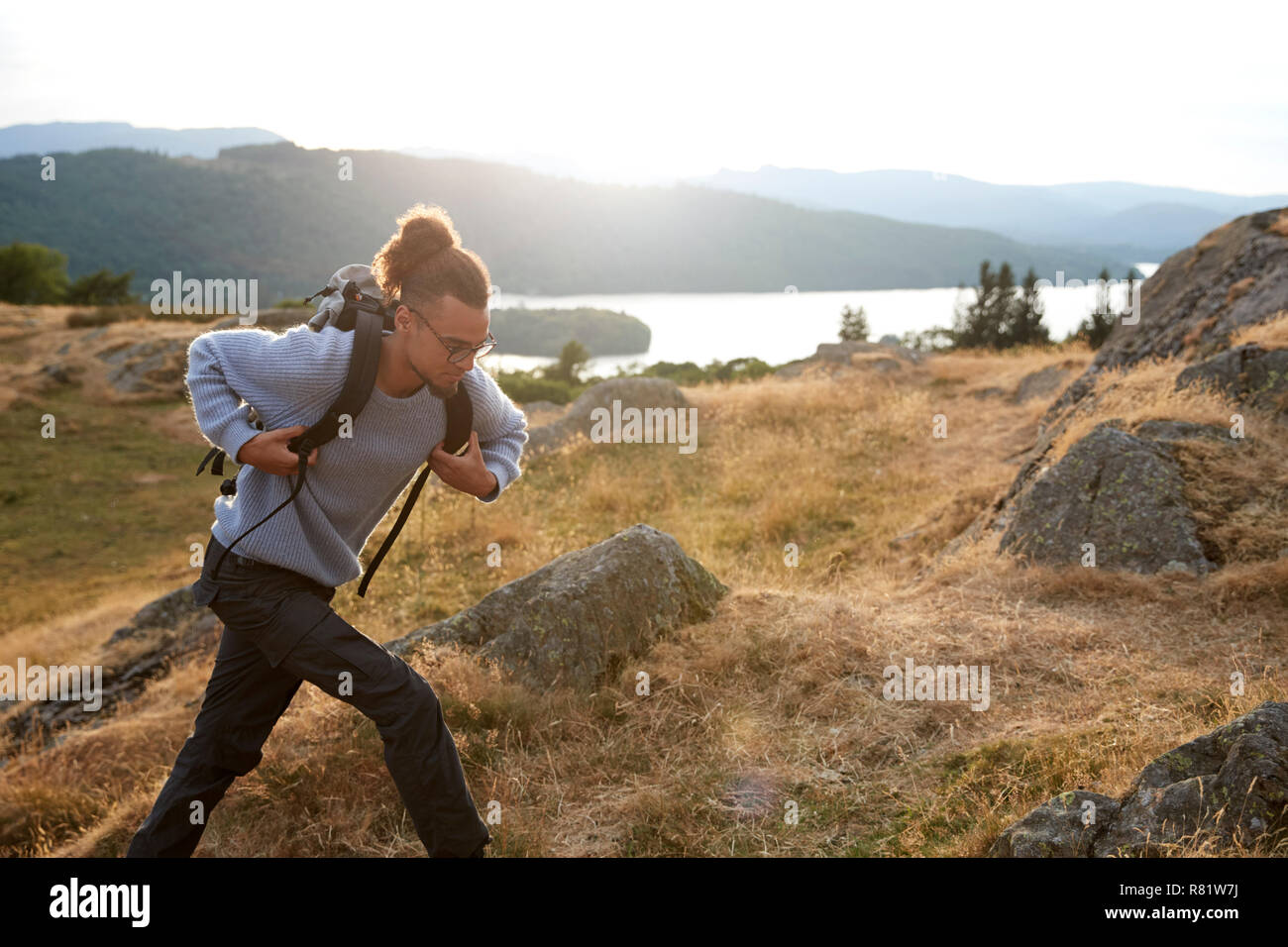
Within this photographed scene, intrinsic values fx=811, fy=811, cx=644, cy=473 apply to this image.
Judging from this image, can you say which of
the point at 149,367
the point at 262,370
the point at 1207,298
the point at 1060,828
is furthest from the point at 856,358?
the point at 149,367

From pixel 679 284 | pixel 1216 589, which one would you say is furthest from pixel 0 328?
pixel 679 284

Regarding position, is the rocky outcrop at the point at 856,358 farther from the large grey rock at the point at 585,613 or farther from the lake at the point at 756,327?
the large grey rock at the point at 585,613

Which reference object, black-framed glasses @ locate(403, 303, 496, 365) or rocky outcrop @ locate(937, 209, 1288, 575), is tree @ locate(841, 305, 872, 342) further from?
black-framed glasses @ locate(403, 303, 496, 365)

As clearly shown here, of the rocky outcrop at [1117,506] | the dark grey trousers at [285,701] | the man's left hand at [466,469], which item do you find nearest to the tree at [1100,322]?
the rocky outcrop at [1117,506]

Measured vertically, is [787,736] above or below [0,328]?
below

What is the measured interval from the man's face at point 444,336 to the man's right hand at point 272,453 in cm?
48

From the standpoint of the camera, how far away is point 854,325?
38.0 meters

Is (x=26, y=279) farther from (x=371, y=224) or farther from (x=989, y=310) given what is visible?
(x=989, y=310)

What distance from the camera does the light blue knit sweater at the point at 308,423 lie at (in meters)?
2.82

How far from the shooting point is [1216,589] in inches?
211

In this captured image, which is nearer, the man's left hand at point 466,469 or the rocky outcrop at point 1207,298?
the man's left hand at point 466,469

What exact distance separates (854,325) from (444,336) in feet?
122
